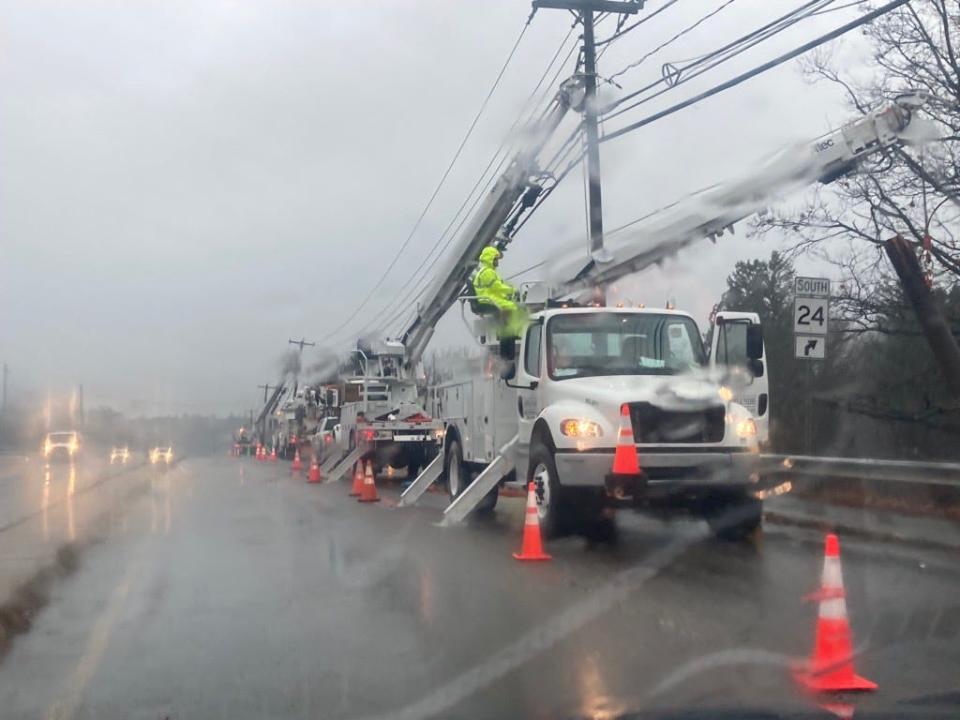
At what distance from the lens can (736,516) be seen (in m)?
12.3

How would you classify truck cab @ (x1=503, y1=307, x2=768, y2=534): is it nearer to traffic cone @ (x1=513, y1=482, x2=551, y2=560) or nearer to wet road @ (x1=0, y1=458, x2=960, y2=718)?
wet road @ (x1=0, y1=458, x2=960, y2=718)

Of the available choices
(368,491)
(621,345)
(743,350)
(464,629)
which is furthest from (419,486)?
(464,629)

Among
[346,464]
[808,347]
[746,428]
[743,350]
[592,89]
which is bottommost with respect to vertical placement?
[346,464]

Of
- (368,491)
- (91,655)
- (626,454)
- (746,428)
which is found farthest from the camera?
(368,491)

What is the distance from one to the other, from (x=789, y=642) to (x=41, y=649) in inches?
198

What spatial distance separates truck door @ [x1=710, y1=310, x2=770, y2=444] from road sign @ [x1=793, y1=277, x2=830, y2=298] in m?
1.58

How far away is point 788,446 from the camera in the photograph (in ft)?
82.9

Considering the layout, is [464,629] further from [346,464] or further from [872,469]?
[346,464]

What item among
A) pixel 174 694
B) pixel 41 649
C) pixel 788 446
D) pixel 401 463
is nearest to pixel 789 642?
pixel 174 694

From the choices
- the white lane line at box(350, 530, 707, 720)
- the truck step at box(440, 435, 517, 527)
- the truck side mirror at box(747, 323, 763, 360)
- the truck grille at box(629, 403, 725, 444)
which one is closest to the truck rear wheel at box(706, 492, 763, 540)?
the truck grille at box(629, 403, 725, 444)

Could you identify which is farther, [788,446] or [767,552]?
[788,446]

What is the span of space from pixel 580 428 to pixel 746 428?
5.82ft

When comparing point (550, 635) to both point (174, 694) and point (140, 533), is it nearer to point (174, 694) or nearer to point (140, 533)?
point (174, 694)

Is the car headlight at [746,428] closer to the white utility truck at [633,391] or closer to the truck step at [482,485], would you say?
the white utility truck at [633,391]
